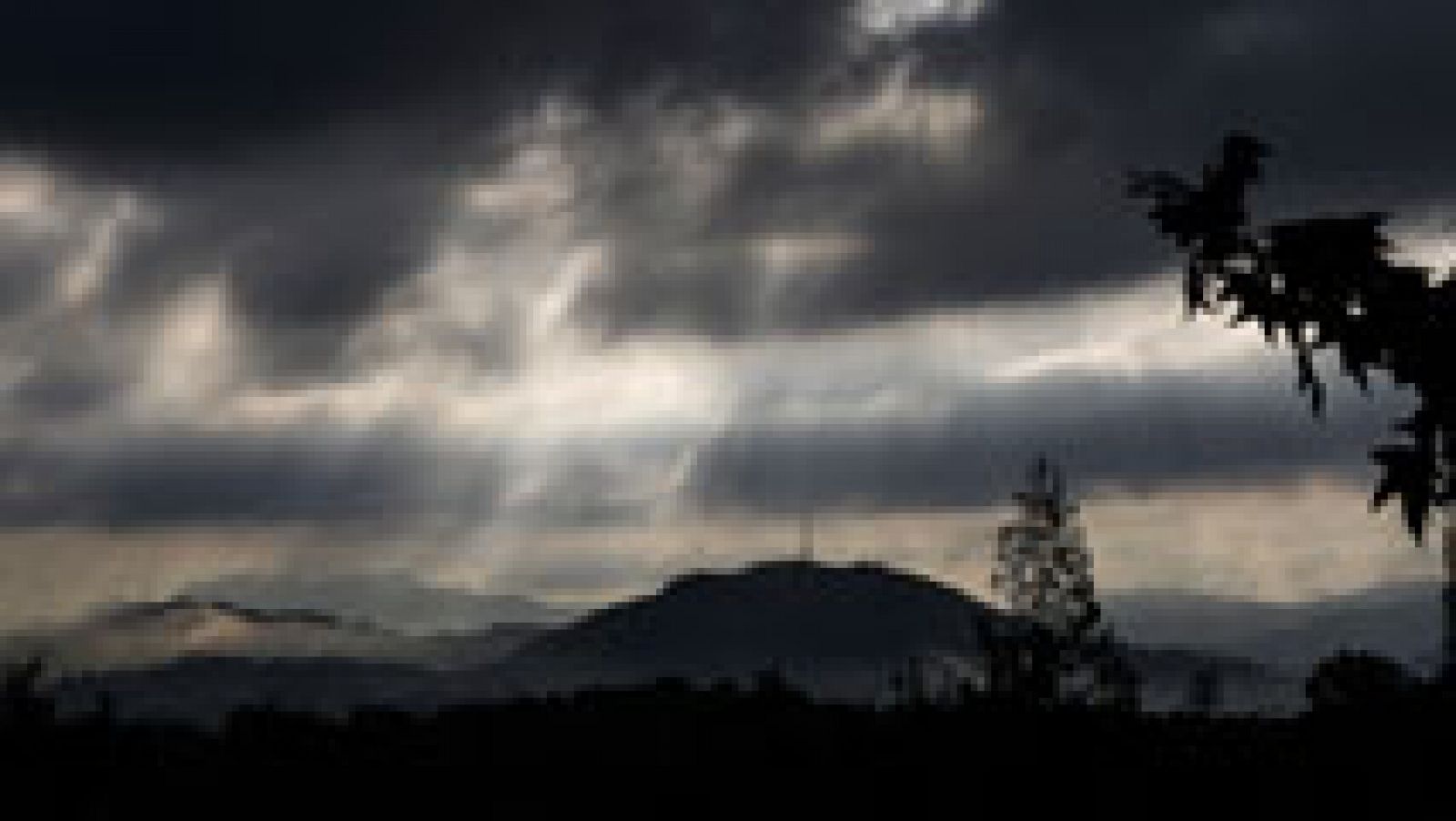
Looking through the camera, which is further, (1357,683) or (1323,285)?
(1357,683)

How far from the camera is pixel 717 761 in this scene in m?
31.3

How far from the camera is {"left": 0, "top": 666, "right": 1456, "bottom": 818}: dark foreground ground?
99.6ft

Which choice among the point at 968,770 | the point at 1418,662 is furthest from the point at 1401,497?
the point at 1418,662

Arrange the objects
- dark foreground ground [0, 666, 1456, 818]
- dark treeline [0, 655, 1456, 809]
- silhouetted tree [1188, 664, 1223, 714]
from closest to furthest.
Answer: dark foreground ground [0, 666, 1456, 818]
dark treeline [0, 655, 1456, 809]
silhouetted tree [1188, 664, 1223, 714]

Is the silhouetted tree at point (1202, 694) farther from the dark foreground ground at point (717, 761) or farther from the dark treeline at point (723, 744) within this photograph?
the dark foreground ground at point (717, 761)

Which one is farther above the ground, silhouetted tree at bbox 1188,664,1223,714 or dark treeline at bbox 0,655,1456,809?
silhouetted tree at bbox 1188,664,1223,714

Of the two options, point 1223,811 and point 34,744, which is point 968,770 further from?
point 34,744

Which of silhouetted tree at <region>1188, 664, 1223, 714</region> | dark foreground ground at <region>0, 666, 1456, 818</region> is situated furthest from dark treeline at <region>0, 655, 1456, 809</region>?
silhouetted tree at <region>1188, 664, 1223, 714</region>

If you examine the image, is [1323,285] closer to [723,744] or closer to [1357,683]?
[723,744]

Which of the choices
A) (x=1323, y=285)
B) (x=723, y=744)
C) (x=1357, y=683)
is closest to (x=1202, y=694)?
(x=1357, y=683)

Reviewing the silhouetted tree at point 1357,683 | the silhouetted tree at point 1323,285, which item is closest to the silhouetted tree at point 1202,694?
the silhouetted tree at point 1357,683

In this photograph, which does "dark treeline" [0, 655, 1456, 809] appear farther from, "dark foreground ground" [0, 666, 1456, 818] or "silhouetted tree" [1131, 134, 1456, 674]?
"silhouetted tree" [1131, 134, 1456, 674]

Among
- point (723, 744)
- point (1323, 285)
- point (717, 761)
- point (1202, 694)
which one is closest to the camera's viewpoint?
point (1323, 285)

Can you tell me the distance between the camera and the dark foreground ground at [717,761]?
30.4 metres
